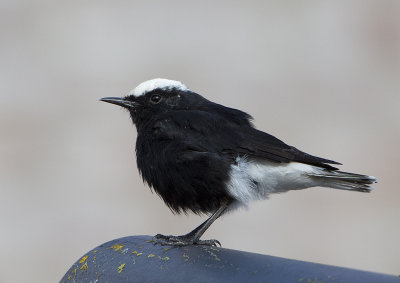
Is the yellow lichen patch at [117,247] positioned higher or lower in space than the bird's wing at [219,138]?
lower

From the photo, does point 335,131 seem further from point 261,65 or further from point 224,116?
point 224,116

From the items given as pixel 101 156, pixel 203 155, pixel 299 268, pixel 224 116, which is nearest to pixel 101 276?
Answer: pixel 299 268

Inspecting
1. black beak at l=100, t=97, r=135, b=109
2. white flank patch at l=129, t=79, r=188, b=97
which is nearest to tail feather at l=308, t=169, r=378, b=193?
white flank patch at l=129, t=79, r=188, b=97

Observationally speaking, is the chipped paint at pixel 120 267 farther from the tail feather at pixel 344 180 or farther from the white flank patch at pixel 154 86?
the white flank patch at pixel 154 86

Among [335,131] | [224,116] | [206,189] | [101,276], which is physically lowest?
[101,276]

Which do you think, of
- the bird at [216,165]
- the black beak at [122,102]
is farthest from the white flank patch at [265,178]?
the black beak at [122,102]

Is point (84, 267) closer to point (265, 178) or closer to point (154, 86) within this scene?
point (265, 178)
